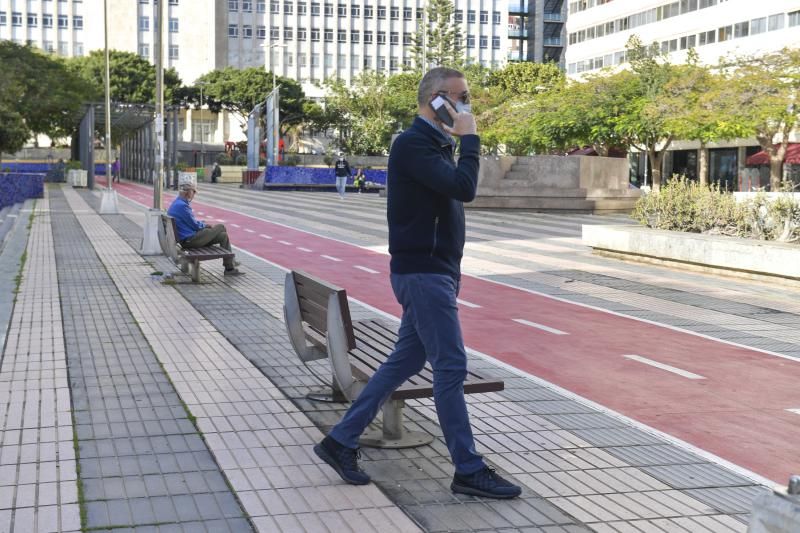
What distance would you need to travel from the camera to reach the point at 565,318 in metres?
11.3

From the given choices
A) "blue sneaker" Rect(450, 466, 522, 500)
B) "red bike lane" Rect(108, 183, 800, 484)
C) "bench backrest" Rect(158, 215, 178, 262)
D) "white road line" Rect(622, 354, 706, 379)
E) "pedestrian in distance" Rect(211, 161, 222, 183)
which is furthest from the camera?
"pedestrian in distance" Rect(211, 161, 222, 183)

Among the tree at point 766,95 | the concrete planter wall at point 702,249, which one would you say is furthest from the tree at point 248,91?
the concrete planter wall at point 702,249

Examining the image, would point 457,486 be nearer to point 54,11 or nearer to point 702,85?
point 702,85

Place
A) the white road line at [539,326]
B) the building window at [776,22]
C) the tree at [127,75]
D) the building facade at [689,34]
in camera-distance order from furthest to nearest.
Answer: the tree at [127,75]
the building facade at [689,34]
the building window at [776,22]
the white road line at [539,326]

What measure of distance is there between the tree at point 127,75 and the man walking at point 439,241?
104 m

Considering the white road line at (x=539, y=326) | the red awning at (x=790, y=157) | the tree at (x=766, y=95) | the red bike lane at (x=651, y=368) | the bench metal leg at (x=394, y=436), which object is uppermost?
the tree at (x=766, y=95)

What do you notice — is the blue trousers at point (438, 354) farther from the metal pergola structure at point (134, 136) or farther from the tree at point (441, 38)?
the tree at point (441, 38)

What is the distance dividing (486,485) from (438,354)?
66cm

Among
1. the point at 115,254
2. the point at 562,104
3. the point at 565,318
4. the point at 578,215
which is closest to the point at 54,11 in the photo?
the point at 562,104

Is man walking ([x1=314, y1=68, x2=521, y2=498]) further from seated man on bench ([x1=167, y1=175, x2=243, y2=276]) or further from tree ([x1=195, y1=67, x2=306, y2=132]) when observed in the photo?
tree ([x1=195, y1=67, x2=306, y2=132])

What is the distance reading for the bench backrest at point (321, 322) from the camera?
5910mm

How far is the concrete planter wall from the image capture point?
1432 cm

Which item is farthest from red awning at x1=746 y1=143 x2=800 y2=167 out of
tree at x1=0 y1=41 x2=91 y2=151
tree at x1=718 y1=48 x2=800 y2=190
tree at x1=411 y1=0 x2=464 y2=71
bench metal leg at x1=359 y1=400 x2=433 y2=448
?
bench metal leg at x1=359 y1=400 x2=433 y2=448

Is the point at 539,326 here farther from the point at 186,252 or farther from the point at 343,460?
the point at 343,460
